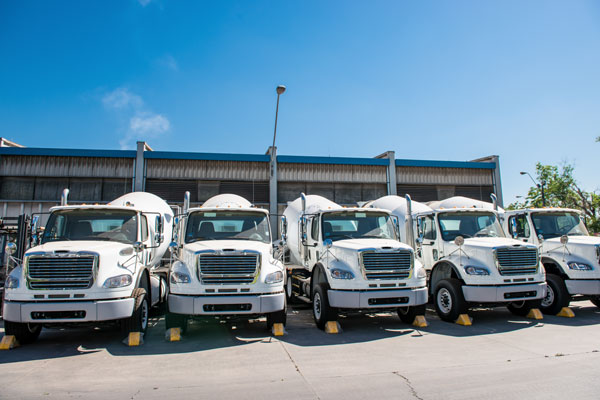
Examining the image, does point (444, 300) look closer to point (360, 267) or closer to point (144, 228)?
point (360, 267)

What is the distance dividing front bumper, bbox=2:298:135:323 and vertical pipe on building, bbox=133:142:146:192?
53.0 ft

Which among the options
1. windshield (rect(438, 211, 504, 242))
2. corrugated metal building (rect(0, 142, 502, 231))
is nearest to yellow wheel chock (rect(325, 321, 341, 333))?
windshield (rect(438, 211, 504, 242))

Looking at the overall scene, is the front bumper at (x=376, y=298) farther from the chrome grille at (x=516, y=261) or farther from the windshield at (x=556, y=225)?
the windshield at (x=556, y=225)

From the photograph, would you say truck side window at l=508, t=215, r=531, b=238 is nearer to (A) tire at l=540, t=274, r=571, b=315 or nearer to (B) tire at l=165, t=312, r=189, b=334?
(A) tire at l=540, t=274, r=571, b=315

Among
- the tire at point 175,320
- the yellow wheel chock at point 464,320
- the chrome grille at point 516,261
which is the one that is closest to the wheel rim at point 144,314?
the tire at point 175,320

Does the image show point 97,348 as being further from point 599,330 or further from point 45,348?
point 599,330

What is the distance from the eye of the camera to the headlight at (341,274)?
27.6 ft

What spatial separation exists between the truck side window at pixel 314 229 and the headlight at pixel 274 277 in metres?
2.18

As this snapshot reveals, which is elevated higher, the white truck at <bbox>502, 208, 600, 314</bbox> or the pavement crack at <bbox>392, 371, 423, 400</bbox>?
the white truck at <bbox>502, 208, 600, 314</bbox>

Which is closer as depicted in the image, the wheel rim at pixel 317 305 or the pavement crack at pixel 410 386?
the pavement crack at pixel 410 386

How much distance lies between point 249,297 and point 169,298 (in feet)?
5.25

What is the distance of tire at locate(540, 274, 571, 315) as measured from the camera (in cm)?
1012

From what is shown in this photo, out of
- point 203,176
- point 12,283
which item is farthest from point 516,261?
point 203,176

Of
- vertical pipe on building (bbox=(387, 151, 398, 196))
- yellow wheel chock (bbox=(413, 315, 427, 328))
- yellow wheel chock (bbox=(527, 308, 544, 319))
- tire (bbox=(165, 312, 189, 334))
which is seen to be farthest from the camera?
vertical pipe on building (bbox=(387, 151, 398, 196))
